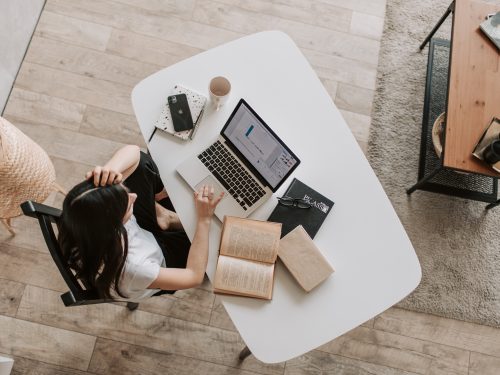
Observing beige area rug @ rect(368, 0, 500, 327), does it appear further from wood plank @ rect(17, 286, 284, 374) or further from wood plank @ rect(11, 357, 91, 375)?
wood plank @ rect(11, 357, 91, 375)

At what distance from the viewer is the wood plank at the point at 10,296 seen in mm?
1963

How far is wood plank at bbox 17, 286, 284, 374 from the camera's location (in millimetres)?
1964

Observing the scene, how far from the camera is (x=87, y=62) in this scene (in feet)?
7.59

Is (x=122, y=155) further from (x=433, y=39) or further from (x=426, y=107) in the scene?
(x=433, y=39)

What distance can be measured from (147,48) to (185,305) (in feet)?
4.49

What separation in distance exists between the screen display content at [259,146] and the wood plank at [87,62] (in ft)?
3.57

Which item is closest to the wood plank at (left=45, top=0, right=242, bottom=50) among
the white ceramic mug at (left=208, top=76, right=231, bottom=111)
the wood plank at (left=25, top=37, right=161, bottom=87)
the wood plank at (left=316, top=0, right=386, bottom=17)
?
the wood plank at (left=25, top=37, right=161, bottom=87)

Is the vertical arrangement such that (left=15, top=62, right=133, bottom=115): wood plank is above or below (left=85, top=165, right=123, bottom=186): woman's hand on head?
below

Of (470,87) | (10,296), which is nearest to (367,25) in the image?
(470,87)

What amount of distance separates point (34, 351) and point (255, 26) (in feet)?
6.45

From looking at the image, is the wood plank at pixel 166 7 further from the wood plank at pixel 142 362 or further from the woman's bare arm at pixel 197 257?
the wood plank at pixel 142 362

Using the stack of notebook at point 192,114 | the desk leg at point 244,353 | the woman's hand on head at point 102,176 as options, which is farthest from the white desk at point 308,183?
the desk leg at point 244,353

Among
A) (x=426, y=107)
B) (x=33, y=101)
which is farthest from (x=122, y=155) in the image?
(x=426, y=107)

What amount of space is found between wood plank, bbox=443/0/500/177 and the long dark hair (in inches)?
53.9
